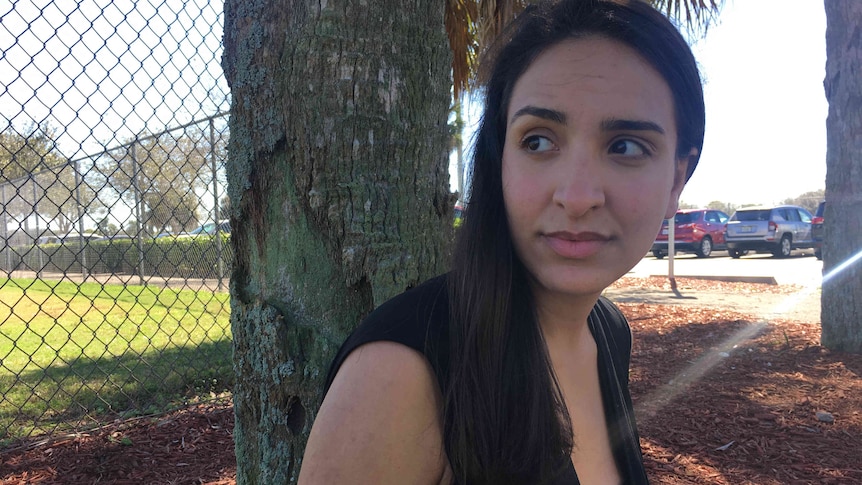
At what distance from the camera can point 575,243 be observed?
3.59 ft

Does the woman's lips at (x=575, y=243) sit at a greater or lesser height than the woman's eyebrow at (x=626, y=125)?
lesser

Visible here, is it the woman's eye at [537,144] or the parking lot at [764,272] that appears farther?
the parking lot at [764,272]

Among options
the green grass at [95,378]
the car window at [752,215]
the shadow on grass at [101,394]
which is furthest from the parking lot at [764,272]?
the shadow on grass at [101,394]

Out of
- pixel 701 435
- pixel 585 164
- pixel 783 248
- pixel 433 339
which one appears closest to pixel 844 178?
pixel 701 435

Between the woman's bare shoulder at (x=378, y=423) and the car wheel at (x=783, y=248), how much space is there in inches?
878

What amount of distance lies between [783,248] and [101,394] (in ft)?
70.9

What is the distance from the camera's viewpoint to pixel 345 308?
151cm

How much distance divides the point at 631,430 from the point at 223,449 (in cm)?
268

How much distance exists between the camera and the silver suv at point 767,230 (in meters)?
19.4

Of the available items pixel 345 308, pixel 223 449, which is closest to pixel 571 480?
pixel 345 308

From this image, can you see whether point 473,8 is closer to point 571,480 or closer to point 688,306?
point 571,480

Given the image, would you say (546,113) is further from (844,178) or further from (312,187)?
(844,178)

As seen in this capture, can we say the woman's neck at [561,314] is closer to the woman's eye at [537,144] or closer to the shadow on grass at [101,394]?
the woman's eye at [537,144]

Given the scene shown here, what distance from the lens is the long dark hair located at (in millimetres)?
963
